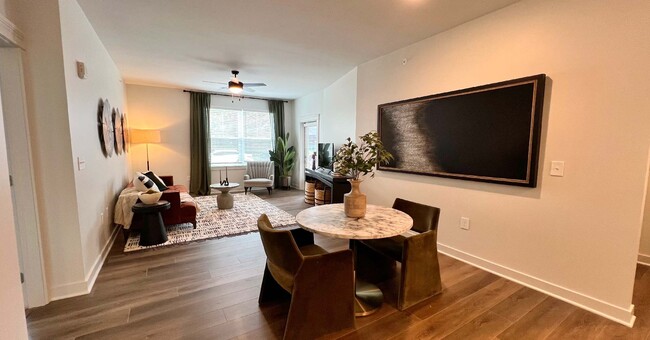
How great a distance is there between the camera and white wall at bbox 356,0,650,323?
188cm

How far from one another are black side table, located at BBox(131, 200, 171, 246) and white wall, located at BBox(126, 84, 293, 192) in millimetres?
3310

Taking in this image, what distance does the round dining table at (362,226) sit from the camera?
1786 mm

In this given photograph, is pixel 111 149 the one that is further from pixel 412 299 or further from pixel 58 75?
pixel 412 299

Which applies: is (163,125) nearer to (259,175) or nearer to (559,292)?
(259,175)

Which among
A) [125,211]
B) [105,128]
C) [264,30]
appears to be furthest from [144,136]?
[264,30]

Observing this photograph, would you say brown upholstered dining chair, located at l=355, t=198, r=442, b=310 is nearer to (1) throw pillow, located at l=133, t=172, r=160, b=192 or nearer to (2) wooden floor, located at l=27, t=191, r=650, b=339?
(2) wooden floor, located at l=27, t=191, r=650, b=339

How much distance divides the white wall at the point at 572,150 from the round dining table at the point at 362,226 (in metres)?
1.25

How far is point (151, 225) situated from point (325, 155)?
134 inches

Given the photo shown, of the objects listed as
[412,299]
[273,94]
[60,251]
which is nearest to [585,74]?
[412,299]

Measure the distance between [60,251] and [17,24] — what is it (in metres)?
1.75

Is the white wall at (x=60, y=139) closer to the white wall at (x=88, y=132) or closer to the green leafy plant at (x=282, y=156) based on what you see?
the white wall at (x=88, y=132)

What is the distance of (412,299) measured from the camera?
2.12 m

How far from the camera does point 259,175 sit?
700 centimetres

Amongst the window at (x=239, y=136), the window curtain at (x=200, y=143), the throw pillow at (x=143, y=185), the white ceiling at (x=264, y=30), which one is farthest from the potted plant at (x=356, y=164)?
the window at (x=239, y=136)
